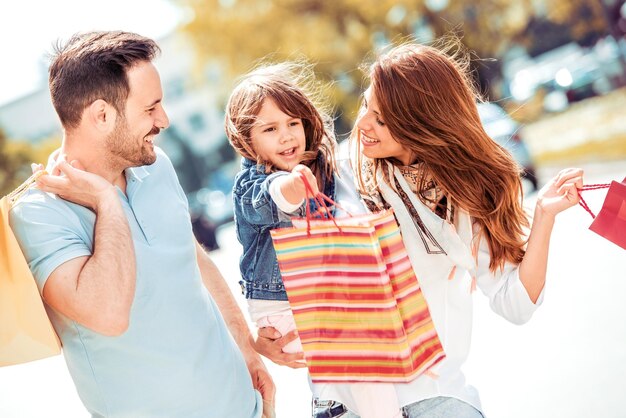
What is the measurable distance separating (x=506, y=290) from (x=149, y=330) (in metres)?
1.24

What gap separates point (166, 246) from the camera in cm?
281

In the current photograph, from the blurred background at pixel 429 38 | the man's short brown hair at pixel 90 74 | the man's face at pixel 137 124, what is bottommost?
the blurred background at pixel 429 38

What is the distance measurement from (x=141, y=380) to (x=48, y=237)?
0.53 meters

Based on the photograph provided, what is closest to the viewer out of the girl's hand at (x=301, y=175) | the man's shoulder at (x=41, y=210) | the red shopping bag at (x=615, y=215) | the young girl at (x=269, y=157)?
the girl's hand at (x=301, y=175)

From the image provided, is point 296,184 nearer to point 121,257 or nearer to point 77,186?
point 121,257

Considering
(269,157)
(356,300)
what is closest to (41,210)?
(269,157)

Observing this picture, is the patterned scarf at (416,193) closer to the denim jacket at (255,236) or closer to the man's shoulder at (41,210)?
the denim jacket at (255,236)

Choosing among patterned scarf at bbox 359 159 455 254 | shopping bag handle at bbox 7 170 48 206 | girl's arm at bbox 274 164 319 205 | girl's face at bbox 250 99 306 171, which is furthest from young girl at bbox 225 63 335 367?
shopping bag handle at bbox 7 170 48 206

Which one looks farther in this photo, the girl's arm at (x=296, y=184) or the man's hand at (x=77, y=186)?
the man's hand at (x=77, y=186)

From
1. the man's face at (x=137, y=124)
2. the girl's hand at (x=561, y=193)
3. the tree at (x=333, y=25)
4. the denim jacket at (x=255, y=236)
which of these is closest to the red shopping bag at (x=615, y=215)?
the girl's hand at (x=561, y=193)

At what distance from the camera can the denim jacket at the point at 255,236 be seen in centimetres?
293

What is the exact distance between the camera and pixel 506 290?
9.80 feet

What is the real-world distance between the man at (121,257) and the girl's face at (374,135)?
2.25 ft

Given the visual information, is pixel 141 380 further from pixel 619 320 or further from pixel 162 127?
pixel 619 320
